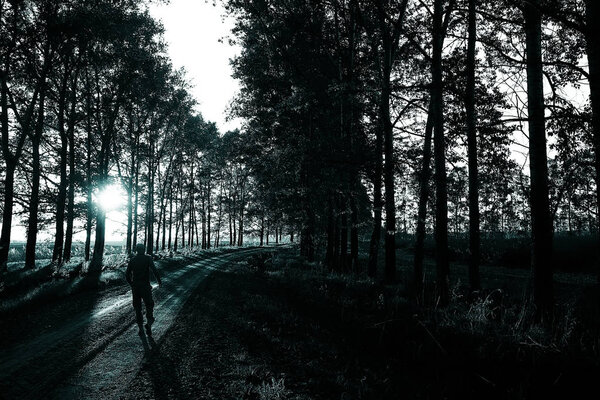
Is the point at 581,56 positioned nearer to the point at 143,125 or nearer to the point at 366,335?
the point at 366,335

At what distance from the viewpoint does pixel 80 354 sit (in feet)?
21.0

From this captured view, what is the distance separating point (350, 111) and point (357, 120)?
1103 mm

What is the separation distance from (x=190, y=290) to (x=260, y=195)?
37.3 feet

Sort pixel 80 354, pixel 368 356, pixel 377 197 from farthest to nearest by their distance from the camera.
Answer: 1. pixel 377 197
2. pixel 80 354
3. pixel 368 356

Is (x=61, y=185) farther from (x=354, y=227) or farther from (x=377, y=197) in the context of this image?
(x=377, y=197)

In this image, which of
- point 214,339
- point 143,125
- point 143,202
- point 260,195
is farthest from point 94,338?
point 143,202

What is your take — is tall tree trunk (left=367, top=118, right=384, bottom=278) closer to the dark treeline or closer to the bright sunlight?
the dark treeline

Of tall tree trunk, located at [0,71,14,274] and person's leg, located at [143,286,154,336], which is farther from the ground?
tall tree trunk, located at [0,71,14,274]

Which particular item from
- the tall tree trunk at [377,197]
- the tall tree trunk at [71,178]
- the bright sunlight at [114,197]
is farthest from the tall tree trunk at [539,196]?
the bright sunlight at [114,197]

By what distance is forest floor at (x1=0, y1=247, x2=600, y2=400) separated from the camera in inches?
188

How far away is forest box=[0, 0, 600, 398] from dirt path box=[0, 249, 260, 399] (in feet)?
21.4

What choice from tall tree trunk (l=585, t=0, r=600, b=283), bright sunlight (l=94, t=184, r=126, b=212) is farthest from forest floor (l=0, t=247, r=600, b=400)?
bright sunlight (l=94, t=184, r=126, b=212)

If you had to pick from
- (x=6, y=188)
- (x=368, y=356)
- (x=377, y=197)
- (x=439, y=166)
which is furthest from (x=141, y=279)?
(x=6, y=188)

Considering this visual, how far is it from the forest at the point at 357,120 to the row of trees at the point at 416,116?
7 cm
